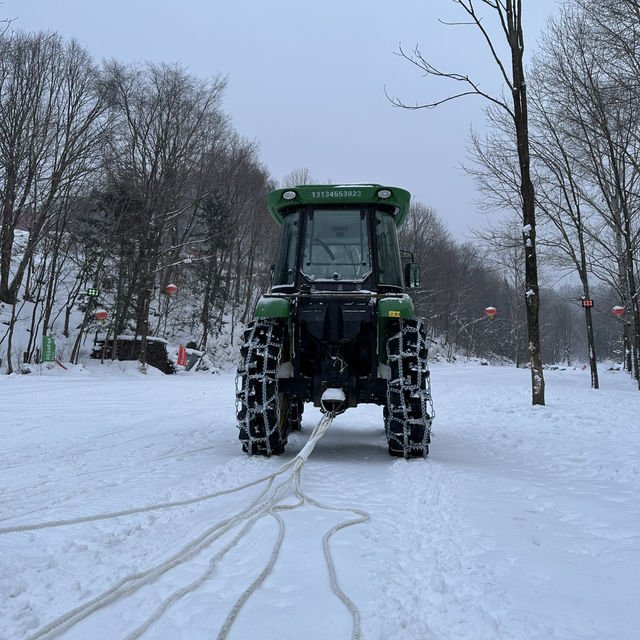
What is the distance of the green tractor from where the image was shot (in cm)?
501

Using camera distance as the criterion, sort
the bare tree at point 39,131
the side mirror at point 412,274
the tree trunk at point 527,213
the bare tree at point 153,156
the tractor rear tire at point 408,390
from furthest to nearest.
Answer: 1. the bare tree at point 153,156
2. the bare tree at point 39,131
3. the tree trunk at point 527,213
4. the side mirror at point 412,274
5. the tractor rear tire at point 408,390

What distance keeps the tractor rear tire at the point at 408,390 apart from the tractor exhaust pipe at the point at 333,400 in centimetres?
45

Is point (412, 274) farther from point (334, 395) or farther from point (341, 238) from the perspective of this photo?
point (334, 395)

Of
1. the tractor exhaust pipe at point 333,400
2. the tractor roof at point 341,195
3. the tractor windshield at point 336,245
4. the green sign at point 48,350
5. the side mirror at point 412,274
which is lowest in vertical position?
the tractor exhaust pipe at point 333,400

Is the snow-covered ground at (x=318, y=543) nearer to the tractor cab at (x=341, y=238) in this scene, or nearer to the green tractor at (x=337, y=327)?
the green tractor at (x=337, y=327)

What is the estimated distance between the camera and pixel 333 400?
16.5 feet

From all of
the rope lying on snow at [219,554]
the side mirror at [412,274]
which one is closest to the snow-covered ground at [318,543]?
the rope lying on snow at [219,554]

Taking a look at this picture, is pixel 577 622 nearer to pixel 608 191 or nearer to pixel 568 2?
pixel 568 2

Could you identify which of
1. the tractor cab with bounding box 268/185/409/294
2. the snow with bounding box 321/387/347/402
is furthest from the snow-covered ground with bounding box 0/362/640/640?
the tractor cab with bounding box 268/185/409/294

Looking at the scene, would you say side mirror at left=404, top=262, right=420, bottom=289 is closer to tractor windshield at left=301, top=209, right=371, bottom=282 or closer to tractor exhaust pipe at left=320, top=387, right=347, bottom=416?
tractor windshield at left=301, top=209, right=371, bottom=282

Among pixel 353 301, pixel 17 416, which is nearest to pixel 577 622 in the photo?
pixel 353 301

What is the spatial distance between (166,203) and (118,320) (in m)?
→ 5.30

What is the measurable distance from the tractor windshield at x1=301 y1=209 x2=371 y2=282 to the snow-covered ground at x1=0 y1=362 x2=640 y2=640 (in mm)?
1912

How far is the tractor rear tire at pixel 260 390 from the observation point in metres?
4.97
